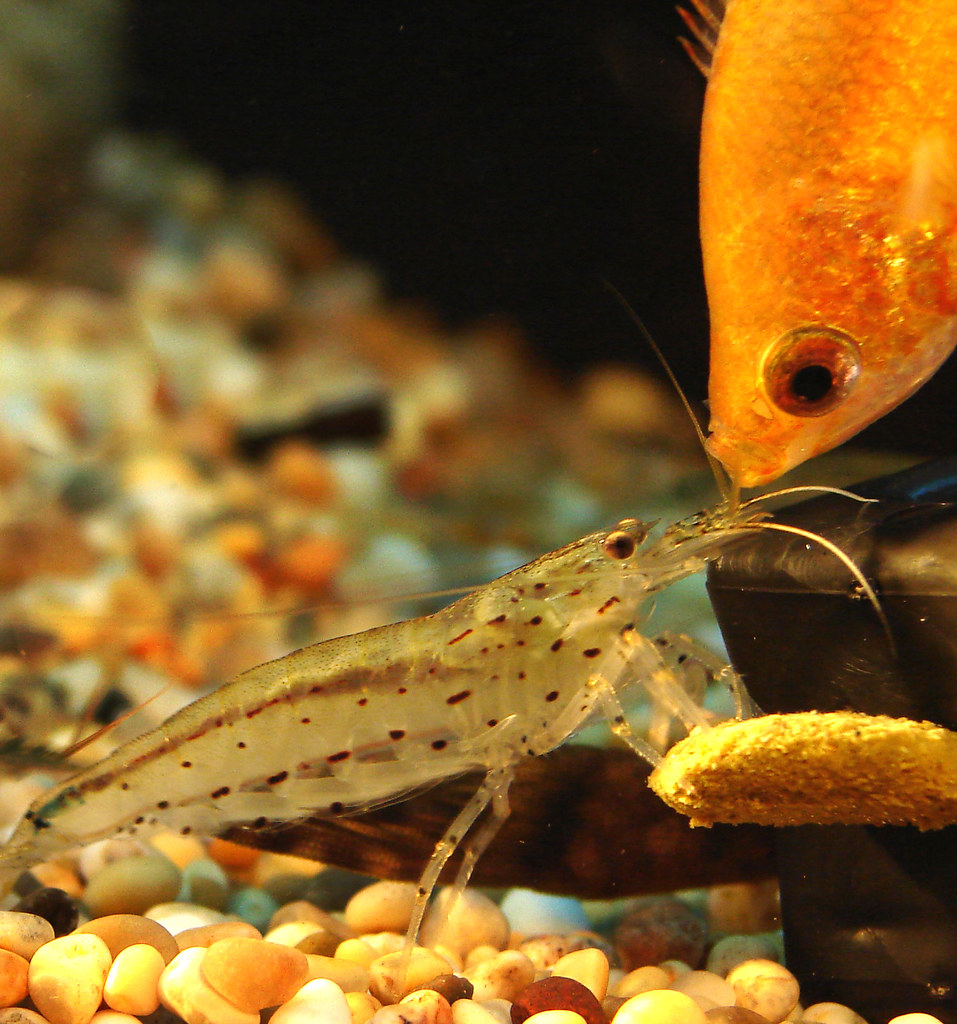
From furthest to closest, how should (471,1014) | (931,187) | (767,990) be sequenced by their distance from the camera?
(767,990)
(471,1014)
(931,187)

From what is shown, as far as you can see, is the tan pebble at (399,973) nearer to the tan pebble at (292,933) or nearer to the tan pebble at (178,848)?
the tan pebble at (292,933)

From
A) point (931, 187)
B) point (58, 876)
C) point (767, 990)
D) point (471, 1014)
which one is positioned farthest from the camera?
point (58, 876)

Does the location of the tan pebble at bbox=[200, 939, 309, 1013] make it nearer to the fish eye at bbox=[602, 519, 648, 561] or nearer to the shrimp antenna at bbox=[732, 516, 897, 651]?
the fish eye at bbox=[602, 519, 648, 561]

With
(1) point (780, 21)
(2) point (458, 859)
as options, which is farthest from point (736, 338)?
(2) point (458, 859)

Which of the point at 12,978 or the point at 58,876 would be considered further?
the point at 58,876

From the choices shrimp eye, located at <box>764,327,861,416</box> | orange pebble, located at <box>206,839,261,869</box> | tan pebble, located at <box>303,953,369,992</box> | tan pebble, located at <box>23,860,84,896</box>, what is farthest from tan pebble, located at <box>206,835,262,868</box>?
shrimp eye, located at <box>764,327,861,416</box>

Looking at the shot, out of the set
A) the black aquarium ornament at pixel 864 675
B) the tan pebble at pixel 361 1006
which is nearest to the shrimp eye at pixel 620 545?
the black aquarium ornament at pixel 864 675

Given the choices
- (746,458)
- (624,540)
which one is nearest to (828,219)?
(746,458)

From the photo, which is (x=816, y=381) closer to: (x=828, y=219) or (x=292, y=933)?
(x=828, y=219)
